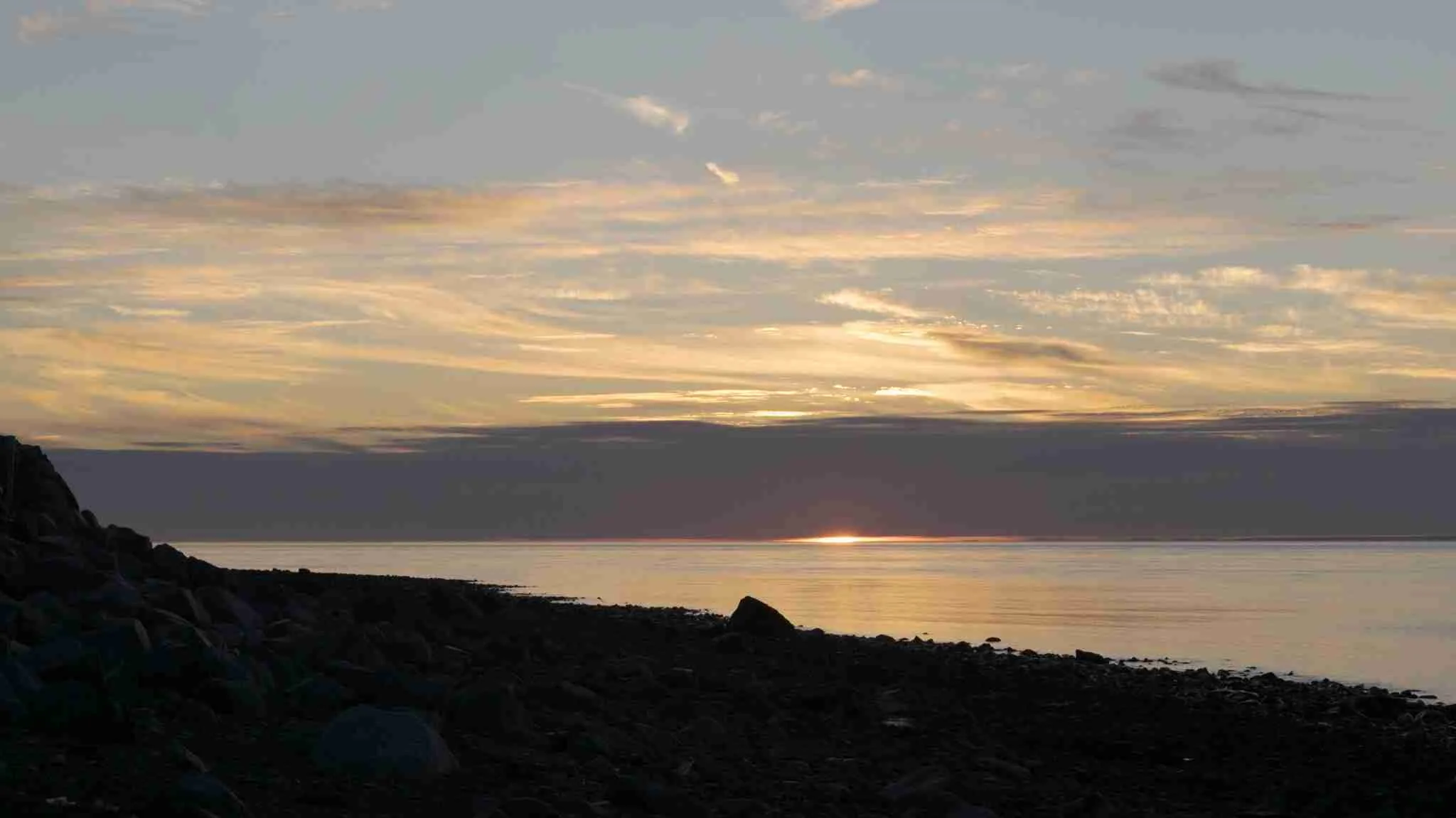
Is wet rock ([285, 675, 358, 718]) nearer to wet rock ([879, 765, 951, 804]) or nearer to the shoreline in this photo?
the shoreline

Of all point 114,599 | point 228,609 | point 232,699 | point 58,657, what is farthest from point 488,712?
point 228,609

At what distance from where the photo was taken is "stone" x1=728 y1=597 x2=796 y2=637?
3391cm

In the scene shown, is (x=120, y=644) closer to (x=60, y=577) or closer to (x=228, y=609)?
(x=60, y=577)

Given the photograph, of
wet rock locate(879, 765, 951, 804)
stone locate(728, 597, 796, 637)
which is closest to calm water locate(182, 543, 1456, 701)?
stone locate(728, 597, 796, 637)

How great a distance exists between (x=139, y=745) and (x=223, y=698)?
163 cm

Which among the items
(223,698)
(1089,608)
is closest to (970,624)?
(1089,608)

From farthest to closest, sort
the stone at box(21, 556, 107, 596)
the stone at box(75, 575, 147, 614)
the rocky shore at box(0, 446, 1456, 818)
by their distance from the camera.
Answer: the stone at box(21, 556, 107, 596)
the stone at box(75, 575, 147, 614)
the rocky shore at box(0, 446, 1456, 818)

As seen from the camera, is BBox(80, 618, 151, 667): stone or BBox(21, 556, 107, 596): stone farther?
BBox(21, 556, 107, 596): stone

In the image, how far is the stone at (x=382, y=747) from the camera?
38.1 feet

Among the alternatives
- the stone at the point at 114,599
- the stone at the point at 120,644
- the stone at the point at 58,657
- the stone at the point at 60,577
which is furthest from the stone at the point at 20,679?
the stone at the point at 60,577

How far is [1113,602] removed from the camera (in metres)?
75.8

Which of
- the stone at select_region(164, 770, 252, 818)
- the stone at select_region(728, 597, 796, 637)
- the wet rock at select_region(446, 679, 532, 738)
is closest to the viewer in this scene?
the stone at select_region(164, 770, 252, 818)

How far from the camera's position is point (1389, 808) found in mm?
15016

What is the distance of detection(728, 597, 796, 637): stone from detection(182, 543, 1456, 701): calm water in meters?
12.1
